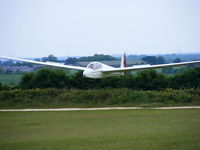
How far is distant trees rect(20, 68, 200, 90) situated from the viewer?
36594 millimetres

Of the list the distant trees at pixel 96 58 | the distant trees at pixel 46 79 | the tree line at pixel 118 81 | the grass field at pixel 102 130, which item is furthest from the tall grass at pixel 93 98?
the distant trees at pixel 96 58

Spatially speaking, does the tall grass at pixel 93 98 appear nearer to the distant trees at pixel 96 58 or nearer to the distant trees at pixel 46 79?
the distant trees at pixel 46 79

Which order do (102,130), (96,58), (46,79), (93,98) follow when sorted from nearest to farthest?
(102,130), (93,98), (46,79), (96,58)

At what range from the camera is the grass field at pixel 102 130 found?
49.1 ft

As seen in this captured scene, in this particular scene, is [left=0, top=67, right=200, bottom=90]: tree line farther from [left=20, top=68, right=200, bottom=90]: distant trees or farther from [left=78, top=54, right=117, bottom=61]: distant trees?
[left=78, top=54, right=117, bottom=61]: distant trees

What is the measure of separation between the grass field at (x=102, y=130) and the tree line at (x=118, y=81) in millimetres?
11940

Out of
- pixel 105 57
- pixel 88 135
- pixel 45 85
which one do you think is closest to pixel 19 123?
pixel 88 135

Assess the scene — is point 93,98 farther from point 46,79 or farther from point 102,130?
point 102,130

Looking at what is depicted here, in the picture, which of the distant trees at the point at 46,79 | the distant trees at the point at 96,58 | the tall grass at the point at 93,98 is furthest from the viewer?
the distant trees at the point at 96,58

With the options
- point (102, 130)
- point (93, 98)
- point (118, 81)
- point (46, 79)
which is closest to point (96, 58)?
point (118, 81)

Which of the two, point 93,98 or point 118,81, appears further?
point 118,81

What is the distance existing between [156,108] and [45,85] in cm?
1335

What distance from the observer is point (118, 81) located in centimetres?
3838

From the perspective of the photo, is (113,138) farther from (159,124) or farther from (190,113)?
(190,113)
